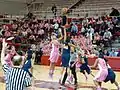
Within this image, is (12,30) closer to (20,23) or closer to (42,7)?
(20,23)

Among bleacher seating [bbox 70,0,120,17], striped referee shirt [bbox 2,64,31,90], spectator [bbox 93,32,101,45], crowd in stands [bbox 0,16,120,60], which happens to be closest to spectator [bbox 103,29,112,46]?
crowd in stands [bbox 0,16,120,60]

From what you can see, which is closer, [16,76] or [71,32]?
[16,76]

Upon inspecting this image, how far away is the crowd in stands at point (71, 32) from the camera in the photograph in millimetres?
20609

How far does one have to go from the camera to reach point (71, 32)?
1959 cm

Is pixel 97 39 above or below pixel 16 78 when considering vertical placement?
below

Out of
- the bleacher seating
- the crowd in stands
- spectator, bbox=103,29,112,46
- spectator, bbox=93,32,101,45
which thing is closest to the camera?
the crowd in stands

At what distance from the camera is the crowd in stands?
67.6 ft

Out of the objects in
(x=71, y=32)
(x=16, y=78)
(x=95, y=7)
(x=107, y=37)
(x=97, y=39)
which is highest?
(x=95, y=7)

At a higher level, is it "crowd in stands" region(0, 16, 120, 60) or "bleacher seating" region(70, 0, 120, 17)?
"bleacher seating" region(70, 0, 120, 17)

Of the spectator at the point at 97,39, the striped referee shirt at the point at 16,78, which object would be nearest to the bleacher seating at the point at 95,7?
the spectator at the point at 97,39

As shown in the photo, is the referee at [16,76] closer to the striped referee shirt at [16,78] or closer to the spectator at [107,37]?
the striped referee shirt at [16,78]

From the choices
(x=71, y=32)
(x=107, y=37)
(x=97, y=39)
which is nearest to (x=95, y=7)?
(x=107, y=37)

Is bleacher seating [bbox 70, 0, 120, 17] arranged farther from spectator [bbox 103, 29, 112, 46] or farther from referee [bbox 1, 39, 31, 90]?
referee [bbox 1, 39, 31, 90]

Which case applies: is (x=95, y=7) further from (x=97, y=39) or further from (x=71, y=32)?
(x=71, y=32)
